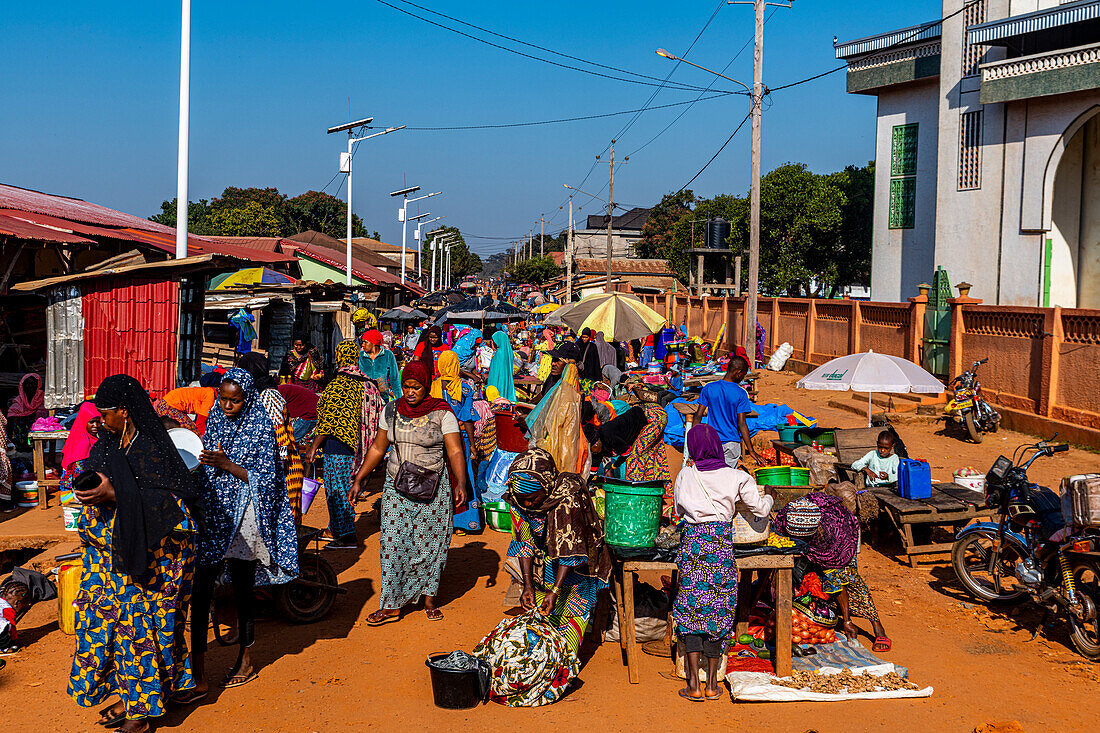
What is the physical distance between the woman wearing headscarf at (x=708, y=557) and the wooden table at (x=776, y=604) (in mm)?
178

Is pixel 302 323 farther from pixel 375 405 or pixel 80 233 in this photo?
pixel 375 405

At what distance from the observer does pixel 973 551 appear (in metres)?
7.23

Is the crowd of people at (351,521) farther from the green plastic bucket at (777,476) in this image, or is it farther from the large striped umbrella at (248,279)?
the large striped umbrella at (248,279)

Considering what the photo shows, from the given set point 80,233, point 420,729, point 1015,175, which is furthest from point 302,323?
point 1015,175

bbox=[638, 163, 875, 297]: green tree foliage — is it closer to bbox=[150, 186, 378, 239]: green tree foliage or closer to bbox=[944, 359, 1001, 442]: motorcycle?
bbox=[944, 359, 1001, 442]: motorcycle

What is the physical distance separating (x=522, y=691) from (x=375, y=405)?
3.18 meters

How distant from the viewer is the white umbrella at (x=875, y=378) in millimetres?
10047

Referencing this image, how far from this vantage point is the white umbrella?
1005cm

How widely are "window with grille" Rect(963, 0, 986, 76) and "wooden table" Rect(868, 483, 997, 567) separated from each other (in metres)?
19.0

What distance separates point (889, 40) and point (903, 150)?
3558 millimetres

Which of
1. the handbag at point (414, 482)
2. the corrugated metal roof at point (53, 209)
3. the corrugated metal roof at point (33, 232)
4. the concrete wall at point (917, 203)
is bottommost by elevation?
the handbag at point (414, 482)

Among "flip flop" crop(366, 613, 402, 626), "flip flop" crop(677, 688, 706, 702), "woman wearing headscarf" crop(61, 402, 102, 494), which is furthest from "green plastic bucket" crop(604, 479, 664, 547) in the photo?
"woman wearing headscarf" crop(61, 402, 102, 494)

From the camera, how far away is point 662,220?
8150 centimetres

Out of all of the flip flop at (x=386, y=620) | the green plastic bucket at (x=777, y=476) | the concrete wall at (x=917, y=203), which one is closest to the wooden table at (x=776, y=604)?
the flip flop at (x=386, y=620)
